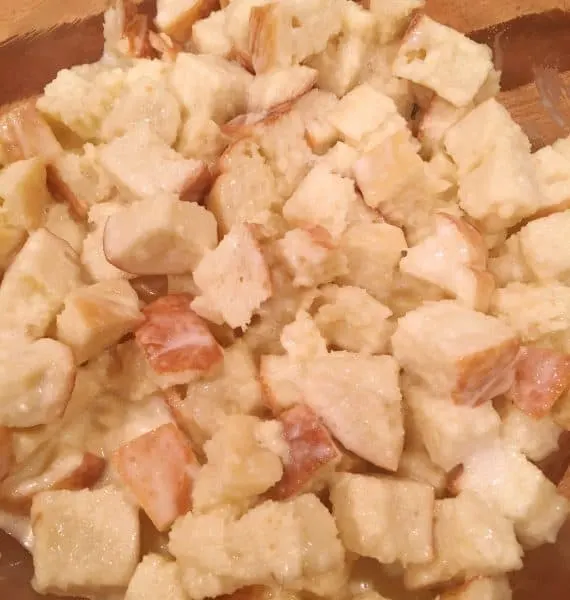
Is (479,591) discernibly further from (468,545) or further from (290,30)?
(290,30)

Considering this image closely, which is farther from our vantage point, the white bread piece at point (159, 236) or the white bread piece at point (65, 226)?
the white bread piece at point (65, 226)

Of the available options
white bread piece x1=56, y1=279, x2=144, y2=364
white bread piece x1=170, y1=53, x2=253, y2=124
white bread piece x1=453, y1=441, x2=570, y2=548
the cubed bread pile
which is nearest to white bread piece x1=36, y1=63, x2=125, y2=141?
the cubed bread pile

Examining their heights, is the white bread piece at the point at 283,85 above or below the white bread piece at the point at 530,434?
above

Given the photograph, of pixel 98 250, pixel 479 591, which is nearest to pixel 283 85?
pixel 98 250

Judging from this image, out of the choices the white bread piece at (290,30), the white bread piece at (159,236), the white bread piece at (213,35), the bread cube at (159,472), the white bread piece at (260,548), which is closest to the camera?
the white bread piece at (260,548)

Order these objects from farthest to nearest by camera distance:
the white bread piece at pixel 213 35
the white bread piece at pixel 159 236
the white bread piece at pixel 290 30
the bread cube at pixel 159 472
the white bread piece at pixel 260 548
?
the white bread piece at pixel 213 35 < the white bread piece at pixel 290 30 < the white bread piece at pixel 159 236 < the bread cube at pixel 159 472 < the white bread piece at pixel 260 548

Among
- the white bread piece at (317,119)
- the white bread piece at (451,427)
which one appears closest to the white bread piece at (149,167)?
the white bread piece at (317,119)

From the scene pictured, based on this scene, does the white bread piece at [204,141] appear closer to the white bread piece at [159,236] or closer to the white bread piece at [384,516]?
the white bread piece at [159,236]
